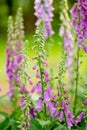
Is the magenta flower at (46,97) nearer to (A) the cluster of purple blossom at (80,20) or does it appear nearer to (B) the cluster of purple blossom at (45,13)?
(A) the cluster of purple blossom at (80,20)

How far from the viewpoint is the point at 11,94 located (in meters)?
6.54

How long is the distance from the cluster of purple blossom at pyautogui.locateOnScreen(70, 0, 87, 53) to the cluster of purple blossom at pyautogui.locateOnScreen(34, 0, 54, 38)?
1034mm

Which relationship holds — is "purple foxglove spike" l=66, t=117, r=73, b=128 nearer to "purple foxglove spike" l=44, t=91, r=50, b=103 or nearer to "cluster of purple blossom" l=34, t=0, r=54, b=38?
"purple foxglove spike" l=44, t=91, r=50, b=103

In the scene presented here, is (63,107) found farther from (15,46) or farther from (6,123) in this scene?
(15,46)

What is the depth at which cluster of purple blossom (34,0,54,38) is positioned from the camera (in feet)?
20.8

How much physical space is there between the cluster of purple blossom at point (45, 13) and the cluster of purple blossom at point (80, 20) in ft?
3.39

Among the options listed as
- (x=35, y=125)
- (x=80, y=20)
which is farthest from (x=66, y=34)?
(x=35, y=125)

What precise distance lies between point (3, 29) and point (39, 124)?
13729 mm

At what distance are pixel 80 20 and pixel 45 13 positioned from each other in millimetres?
1247

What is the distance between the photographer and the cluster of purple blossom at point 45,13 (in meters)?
6.35

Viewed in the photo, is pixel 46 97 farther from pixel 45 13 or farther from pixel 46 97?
pixel 45 13

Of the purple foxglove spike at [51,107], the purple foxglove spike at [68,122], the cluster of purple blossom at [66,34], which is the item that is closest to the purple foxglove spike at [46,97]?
the purple foxglove spike at [51,107]

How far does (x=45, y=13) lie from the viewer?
6426 mm

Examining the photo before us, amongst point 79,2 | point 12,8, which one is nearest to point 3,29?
point 12,8
